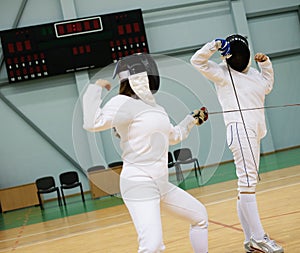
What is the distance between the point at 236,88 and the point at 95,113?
54.7 inches

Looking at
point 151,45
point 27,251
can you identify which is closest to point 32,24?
point 151,45

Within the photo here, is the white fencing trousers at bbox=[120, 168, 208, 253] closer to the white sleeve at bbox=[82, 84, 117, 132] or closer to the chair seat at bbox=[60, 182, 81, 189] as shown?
the white sleeve at bbox=[82, 84, 117, 132]

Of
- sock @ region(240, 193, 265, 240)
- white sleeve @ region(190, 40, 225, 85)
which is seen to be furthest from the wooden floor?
white sleeve @ region(190, 40, 225, 85)

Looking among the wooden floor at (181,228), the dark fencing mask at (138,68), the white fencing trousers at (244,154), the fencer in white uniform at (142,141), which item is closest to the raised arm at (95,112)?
the fencer in white uniform at (142,141)

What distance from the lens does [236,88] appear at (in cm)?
388

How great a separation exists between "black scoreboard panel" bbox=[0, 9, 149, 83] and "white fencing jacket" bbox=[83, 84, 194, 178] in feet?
31.2

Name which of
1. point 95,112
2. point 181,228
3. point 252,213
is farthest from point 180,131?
point 181,228

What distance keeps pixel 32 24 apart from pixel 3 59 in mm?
1126

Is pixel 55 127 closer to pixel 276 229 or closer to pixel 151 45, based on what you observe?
pixel 151 45

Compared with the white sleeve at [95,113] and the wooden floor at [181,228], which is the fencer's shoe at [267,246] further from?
the white sleeve at [95,113]

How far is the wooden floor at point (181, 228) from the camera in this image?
4.62 m

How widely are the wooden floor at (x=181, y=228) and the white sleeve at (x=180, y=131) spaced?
1.30 meters

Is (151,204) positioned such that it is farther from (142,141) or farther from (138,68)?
(138,68)

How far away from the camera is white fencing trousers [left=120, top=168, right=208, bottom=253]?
286 cm
